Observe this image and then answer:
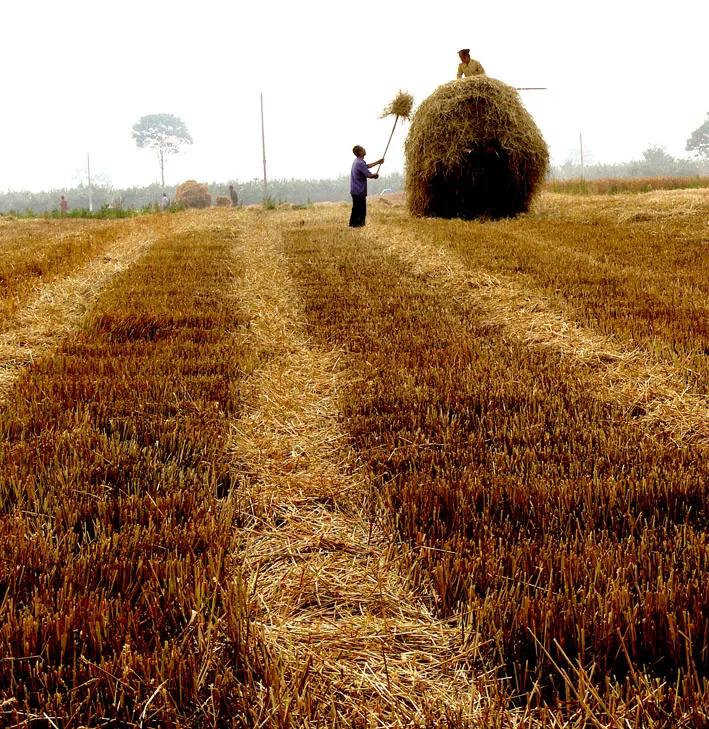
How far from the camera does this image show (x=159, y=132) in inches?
3809

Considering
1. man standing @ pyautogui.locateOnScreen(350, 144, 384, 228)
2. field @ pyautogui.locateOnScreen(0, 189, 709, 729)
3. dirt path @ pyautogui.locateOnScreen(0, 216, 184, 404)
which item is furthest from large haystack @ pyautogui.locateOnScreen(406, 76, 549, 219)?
field @ pyautogui.locateOnScreen(0, 189, 709, 729)

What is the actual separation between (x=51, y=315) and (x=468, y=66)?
12.2 m

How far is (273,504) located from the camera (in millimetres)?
2701

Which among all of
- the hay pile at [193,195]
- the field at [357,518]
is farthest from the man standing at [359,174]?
the hay pile at [193,195]

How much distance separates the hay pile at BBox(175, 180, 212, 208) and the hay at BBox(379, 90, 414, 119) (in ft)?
78.6

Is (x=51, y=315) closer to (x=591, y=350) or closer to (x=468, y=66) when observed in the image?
(x=591, y=350)

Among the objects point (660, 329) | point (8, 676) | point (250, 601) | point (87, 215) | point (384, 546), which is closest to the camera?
point (8, 676)

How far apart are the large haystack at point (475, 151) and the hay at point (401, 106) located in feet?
2.38

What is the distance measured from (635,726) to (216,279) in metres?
7.18

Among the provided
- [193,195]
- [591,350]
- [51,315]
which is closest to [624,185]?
[591,350]

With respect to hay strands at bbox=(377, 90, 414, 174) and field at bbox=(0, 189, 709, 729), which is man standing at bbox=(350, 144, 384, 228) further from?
field at bbox=(0, 189, 709, 729)

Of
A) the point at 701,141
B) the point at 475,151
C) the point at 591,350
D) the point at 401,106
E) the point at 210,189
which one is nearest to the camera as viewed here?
the point at 591,350

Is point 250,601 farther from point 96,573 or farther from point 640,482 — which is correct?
point 640,482

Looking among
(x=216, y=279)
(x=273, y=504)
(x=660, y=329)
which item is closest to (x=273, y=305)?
(x=216, y=279)
